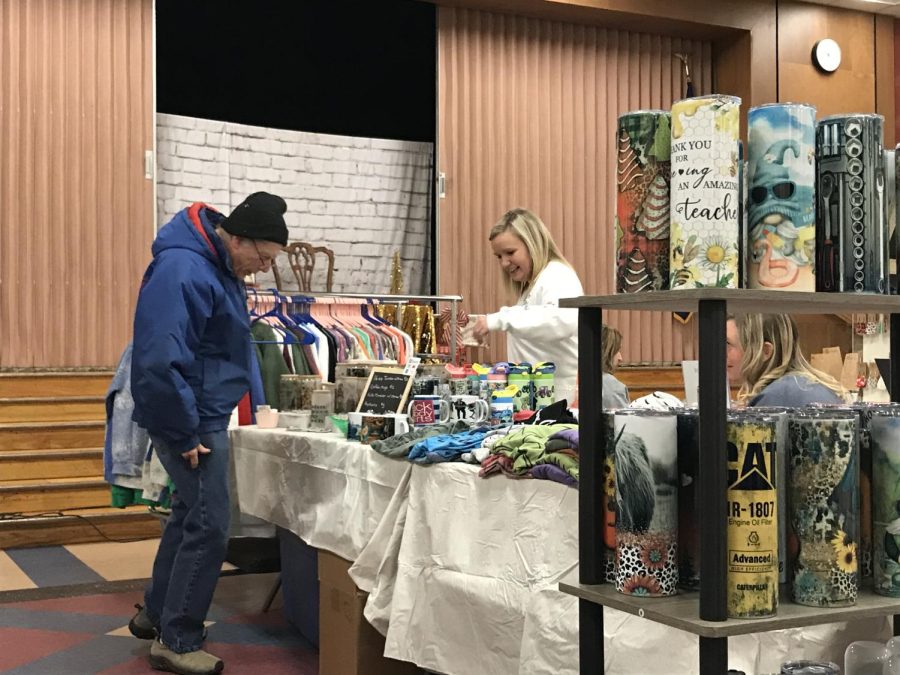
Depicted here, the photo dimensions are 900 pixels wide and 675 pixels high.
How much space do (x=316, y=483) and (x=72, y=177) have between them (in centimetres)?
368

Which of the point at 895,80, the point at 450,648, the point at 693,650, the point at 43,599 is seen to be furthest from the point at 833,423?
the point at 895,80

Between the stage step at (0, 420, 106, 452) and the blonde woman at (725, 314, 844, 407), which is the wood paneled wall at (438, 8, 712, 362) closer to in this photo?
the stage step at (0, 420, 106, 452)

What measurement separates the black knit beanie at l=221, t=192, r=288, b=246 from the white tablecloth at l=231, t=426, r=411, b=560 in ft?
2.36

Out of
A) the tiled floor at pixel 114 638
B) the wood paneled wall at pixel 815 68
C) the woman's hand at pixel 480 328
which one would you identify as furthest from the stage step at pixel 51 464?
the wood paneled wall at pixel 815 68

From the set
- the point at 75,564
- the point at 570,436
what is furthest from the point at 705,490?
the point at 75,564

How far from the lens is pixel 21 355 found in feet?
20.7

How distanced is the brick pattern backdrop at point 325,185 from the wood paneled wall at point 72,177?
1.71ft

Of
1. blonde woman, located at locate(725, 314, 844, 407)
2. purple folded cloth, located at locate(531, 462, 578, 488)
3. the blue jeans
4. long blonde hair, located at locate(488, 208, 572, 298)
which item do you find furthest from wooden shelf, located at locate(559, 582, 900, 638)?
long blonde hair, located at locate(488, 208, 572, 298)

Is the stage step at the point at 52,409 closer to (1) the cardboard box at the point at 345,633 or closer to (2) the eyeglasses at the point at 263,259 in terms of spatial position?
(2) the eyeglasses at the point at 263,259

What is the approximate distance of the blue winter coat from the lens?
11.2ft

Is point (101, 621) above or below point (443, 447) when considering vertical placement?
below

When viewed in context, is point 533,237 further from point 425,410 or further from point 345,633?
point 345,633

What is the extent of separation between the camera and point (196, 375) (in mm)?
3594

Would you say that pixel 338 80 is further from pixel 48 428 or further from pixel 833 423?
pixel 833 423
